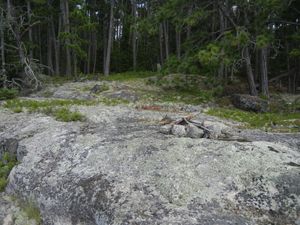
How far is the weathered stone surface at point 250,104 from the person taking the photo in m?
17.8

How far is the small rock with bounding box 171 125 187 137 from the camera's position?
9211 mm

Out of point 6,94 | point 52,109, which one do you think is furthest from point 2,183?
point 6,94

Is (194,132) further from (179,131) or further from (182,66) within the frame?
(182,66)

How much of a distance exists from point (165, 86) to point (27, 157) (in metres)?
14.3

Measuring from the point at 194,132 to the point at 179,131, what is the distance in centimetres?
40

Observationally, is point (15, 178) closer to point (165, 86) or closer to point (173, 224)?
point (173, 224)

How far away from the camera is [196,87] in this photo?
74.9 ft

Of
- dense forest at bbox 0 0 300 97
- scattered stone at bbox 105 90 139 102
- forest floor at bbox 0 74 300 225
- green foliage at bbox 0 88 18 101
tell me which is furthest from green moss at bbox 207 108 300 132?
green foliage at bbox 0 88 18 101

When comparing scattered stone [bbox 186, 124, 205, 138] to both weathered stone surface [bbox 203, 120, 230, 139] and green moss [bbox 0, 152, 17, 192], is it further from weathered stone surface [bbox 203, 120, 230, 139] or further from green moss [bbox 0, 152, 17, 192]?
green moss [bbox 0, 152, 17, 192]

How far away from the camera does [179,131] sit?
931cm

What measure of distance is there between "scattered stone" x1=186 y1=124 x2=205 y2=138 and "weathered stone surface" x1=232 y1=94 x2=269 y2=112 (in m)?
9.34

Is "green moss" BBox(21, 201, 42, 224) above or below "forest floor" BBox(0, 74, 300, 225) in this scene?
below

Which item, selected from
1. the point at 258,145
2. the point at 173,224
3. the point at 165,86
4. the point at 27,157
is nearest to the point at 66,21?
the point at 165,86

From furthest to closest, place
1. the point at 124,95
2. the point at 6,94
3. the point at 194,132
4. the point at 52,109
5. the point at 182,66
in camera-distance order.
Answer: the point at 124,95, the point at 6,94, the point at 182,66, the point at 52,109, the point at 194,132
